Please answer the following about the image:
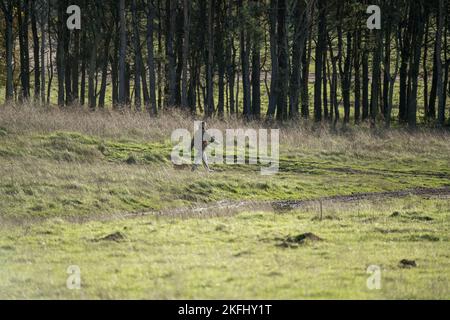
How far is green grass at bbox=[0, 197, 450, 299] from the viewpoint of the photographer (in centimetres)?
1014

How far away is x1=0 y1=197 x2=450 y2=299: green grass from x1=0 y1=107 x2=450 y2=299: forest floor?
35 millimetres

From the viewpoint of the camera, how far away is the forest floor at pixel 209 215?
10695 mm

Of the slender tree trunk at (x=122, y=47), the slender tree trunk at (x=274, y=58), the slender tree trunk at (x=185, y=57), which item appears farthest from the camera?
the slender tree trunk at (x=185, y=57)

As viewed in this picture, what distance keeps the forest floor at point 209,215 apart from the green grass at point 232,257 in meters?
0.04

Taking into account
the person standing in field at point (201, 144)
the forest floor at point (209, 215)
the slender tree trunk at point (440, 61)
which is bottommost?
the forest floor at point (209, 215)

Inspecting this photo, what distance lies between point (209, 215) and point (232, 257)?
5.30m

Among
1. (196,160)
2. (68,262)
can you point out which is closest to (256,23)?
(196,160)

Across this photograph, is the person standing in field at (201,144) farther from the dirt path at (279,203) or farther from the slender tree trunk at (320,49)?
the slender tree trunk at (320,49)

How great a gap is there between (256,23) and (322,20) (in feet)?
17.4

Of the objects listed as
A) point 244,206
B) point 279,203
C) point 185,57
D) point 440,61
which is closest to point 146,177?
point 244,206

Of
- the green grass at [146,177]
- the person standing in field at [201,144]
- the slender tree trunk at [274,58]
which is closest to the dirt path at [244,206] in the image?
the green grass at [146,177]

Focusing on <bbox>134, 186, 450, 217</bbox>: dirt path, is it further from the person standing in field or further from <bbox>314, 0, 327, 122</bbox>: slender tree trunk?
<bbox>314, 0, 327, 122</bbox>: slender tree trunk

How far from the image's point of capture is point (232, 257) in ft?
40.6

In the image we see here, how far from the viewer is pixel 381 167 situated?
28.6m
